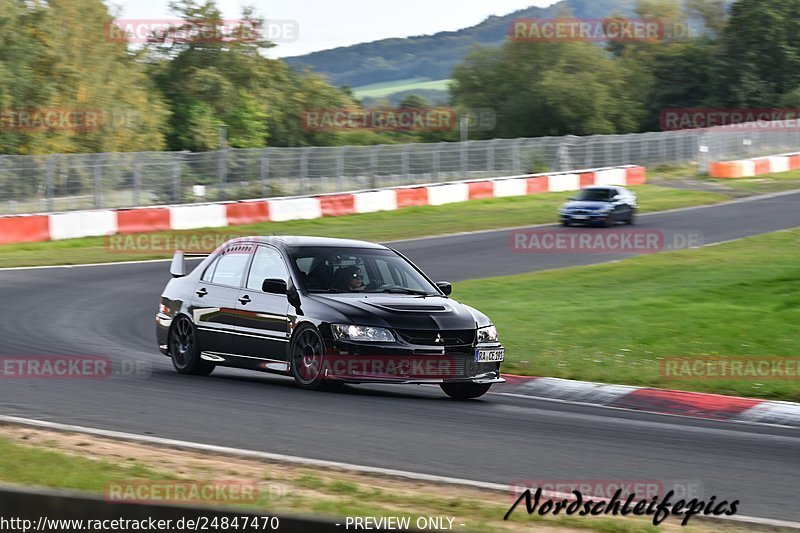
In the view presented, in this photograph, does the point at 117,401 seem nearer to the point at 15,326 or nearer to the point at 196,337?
the point at 196,337

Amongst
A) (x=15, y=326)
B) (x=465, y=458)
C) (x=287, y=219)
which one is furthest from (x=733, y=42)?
(x=465, y=458)

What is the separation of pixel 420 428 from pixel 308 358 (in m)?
2.08

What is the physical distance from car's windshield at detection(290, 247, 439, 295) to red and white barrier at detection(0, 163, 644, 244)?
18.2 meters

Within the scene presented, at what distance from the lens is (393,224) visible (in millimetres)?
33969

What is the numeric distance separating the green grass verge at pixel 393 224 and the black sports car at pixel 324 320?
43.9 feet

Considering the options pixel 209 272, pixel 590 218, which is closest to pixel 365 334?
pixel 209 272

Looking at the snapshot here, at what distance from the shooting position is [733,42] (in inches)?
3169

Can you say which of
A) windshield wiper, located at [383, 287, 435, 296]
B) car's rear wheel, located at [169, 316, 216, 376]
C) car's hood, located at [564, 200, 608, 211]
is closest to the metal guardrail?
car's hood, located at [564, 200, 608, 211]

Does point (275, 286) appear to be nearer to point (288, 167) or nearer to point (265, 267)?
point (265, 267)

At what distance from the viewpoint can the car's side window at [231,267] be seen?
12414mm

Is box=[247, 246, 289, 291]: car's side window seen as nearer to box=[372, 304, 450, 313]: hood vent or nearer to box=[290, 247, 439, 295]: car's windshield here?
box=[290, 247, 439, 295]: car's windshield

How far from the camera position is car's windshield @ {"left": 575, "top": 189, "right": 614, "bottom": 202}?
111ft

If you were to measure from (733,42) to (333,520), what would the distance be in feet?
265

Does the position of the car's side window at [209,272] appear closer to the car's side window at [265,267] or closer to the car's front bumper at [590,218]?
the car's side window at [265,267]
